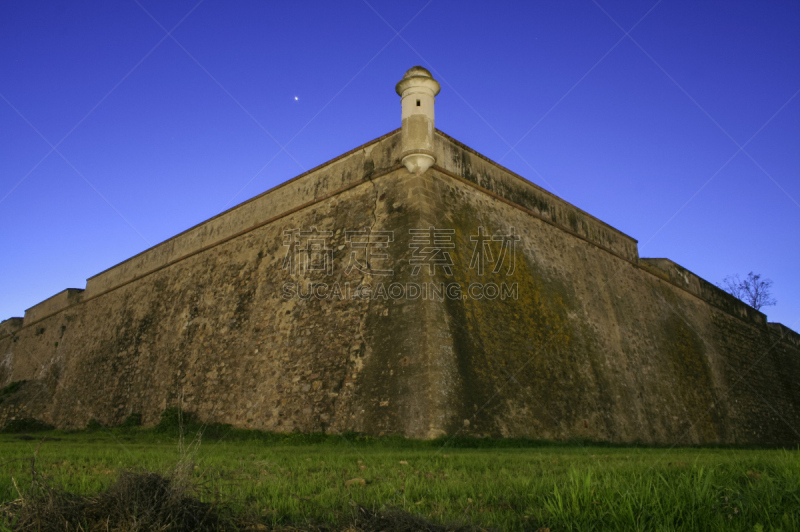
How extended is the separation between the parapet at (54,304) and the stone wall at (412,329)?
1.92 metres

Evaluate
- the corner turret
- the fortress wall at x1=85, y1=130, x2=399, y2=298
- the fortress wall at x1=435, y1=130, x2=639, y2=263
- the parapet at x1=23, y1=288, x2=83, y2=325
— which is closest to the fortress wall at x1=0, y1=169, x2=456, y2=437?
the fortress wall at x1=85, y1=130, x2=399, y2=298

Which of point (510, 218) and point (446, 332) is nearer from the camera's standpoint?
point (446, 332)

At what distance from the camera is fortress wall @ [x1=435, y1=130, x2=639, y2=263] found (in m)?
11.0

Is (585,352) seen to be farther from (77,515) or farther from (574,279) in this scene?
(77,515)

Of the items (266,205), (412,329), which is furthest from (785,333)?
(266,205)

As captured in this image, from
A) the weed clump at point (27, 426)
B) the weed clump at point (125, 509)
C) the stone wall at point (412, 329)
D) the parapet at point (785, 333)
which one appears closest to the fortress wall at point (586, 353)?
the stone wall at point (412, 329)

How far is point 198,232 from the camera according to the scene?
50.1 ft

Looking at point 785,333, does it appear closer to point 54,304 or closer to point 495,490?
point 495,490

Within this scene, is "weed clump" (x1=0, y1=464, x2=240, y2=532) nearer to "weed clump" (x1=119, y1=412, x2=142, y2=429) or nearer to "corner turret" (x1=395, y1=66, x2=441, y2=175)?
"corner turret" (x1=395, y1=66, x2=441, y2=175)

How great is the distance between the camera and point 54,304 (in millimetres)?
20359

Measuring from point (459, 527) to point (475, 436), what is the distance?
235 inches

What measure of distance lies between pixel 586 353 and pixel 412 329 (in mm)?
4952

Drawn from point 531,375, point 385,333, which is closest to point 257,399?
point 385,333

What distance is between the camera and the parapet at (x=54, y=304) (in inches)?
770
